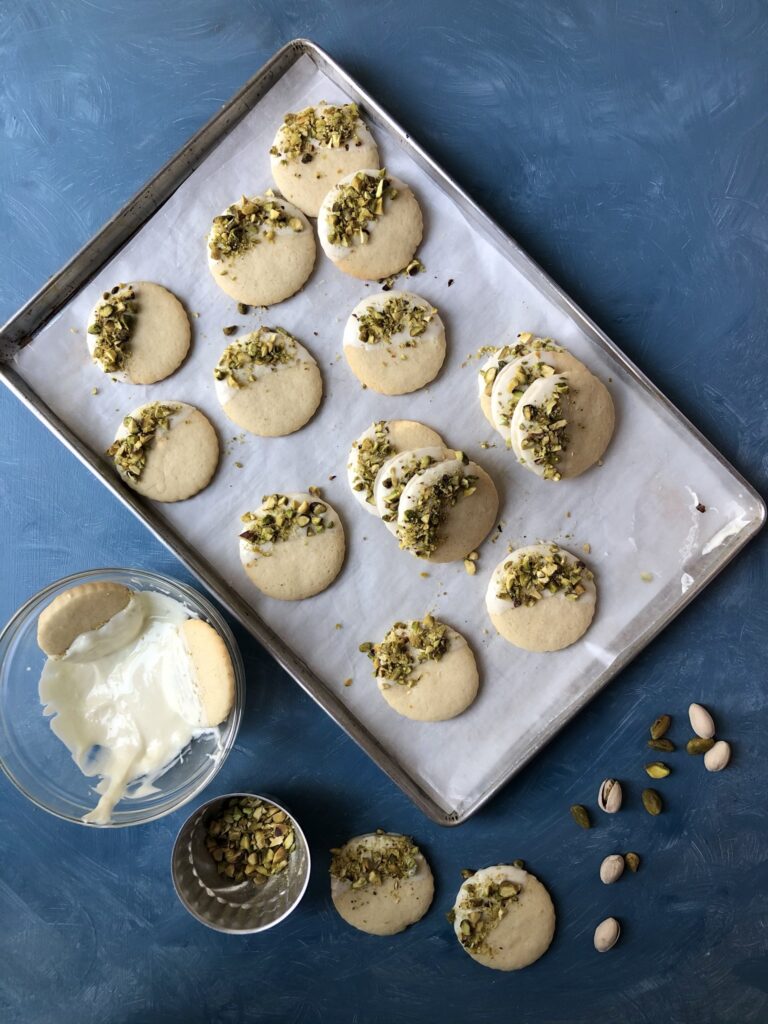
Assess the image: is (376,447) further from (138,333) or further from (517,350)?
(138,333)

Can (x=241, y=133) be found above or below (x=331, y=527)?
above

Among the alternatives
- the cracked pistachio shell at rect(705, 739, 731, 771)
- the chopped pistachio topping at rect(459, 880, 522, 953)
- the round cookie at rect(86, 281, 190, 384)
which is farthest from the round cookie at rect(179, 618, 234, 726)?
the cracked pistachio shell at rect(705, 739, 731, 771)

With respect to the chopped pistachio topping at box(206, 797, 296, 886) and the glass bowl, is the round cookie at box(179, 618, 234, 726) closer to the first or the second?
the glass bowl

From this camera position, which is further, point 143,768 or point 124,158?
point 124,158

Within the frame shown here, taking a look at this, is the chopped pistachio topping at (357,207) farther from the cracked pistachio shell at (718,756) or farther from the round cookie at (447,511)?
the cracked pistachio shell at (718,756)

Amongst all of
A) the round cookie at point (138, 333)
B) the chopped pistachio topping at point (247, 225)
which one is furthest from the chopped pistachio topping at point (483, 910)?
the chopped pistachio topping at point (247, 225)

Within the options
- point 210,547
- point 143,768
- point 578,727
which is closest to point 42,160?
point 210,547

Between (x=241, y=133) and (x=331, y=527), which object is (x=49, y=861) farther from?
(x=241, y=133)
